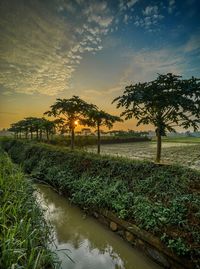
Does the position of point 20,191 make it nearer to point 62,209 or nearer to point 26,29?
point 62,209

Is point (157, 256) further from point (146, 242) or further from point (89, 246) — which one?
point (89, 246)

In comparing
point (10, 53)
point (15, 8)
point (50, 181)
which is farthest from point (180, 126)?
point (10, 53)

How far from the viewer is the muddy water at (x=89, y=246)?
125 inches

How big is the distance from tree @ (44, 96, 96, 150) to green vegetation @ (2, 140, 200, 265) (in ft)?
10.9

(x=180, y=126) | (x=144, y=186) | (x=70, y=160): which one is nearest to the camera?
(x=144, y=186)

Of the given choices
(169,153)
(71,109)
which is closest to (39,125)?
(71,109)

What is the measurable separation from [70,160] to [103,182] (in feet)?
7.76

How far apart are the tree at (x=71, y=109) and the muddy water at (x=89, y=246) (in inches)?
209

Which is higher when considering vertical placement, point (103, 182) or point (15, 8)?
point (15, 8)

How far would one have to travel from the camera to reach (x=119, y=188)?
4.66 meters

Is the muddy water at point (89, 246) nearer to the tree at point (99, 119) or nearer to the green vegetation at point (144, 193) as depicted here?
the green vegetation at point (144, 193)

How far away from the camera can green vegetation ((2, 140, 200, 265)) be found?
9.86 ft

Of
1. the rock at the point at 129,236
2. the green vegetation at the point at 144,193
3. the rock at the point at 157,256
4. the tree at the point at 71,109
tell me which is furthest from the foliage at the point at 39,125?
the rock at the point at 157,256

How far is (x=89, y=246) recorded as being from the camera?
3.72 m
